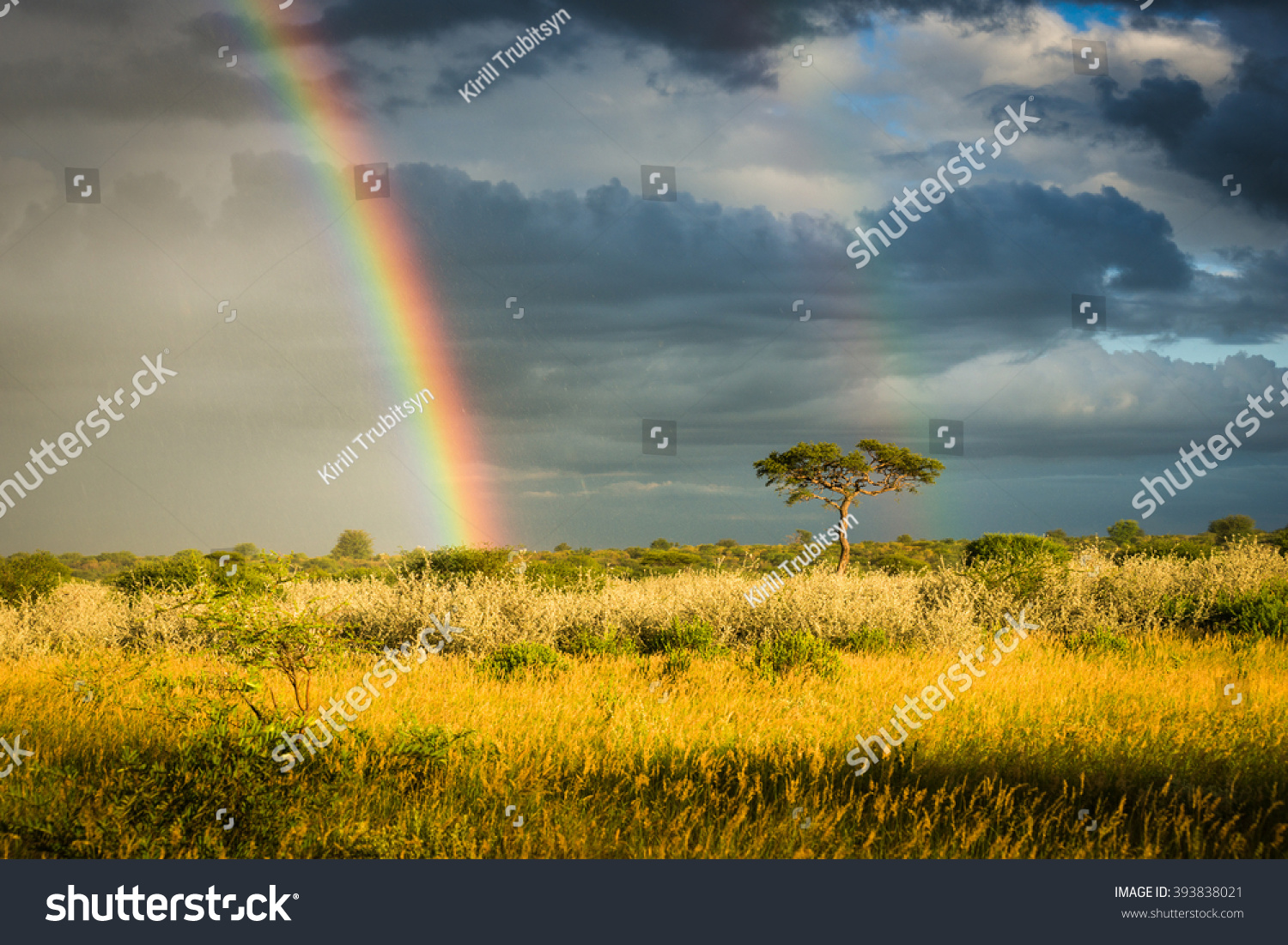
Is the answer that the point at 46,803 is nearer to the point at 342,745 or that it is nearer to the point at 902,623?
the point at 342,745

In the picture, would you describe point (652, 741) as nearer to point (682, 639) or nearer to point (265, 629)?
point (265, 629)

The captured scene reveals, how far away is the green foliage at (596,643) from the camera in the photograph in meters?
12.4

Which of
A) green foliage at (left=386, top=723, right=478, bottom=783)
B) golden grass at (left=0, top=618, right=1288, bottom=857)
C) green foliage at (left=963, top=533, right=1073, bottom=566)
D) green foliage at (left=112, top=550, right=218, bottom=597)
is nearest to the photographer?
golden grass at (left=0, top=618, right=1288, bottom=857)

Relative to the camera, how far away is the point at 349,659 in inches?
463

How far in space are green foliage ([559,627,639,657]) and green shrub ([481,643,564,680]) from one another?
1.20 metres

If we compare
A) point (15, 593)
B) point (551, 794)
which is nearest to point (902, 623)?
point (551, 794)

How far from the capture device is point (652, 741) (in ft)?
23.1

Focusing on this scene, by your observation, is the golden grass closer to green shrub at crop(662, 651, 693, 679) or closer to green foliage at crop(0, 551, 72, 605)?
green shrub at crop(662, 651, 693, 679)

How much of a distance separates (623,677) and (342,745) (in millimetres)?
4266

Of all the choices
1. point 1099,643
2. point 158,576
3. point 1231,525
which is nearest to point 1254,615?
point 1099,643

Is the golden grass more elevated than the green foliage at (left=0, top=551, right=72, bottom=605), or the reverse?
the green foliage at (left=0, top=551, right=72, bottom=605)

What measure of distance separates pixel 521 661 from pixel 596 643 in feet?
6.52

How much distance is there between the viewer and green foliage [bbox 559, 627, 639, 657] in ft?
40.8

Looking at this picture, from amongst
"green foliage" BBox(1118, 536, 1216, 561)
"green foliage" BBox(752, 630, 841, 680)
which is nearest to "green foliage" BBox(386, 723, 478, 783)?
"green foliage" BBox(752, 630, 841, 680)
